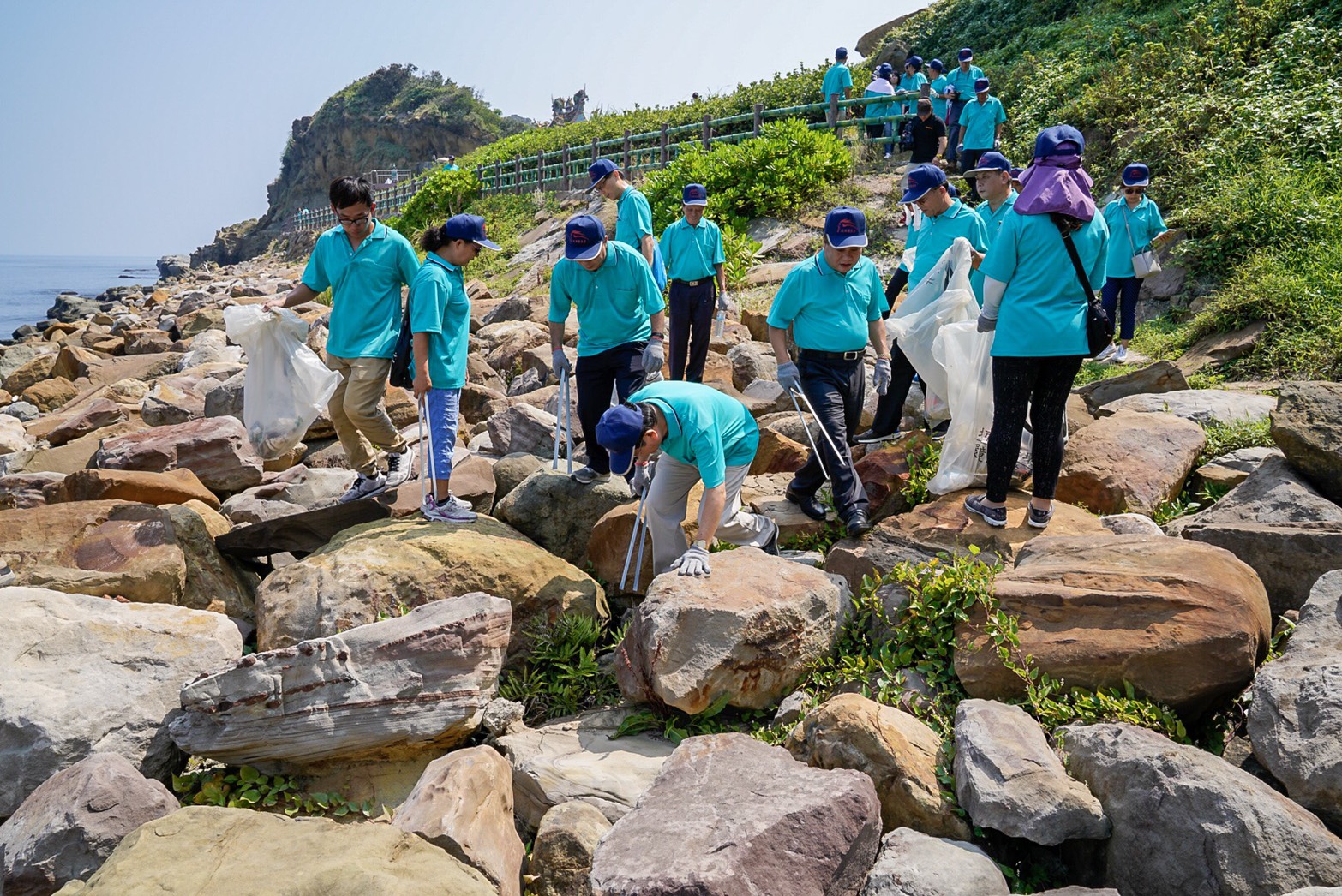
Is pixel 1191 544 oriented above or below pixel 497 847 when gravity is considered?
above

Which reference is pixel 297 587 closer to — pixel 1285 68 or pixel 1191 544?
pixel 1191 544

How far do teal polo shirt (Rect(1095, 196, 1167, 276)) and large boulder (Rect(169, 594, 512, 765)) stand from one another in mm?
7211

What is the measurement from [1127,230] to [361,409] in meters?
6.98

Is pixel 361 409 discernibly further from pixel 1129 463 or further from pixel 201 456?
pixel 1129 463

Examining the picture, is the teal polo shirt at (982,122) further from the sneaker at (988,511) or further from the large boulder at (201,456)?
the large boulder at (201,456)

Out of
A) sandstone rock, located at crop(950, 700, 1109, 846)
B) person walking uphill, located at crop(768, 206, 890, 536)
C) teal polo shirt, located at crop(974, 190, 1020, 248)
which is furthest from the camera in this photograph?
teal polo shirt, located at crop(974, 190, 1020, 248)

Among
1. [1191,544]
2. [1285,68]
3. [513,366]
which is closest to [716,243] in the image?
[513,366]

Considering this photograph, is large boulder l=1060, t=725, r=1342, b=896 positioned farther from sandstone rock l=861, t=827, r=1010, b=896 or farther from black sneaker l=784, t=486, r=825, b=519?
black sneaker l=784, t=486, r=825, b=519

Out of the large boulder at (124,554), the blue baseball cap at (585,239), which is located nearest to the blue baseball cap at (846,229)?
the blue baseball cap at (585,239)

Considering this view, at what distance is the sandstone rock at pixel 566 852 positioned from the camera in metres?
3.38

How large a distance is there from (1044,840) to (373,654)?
102 inches

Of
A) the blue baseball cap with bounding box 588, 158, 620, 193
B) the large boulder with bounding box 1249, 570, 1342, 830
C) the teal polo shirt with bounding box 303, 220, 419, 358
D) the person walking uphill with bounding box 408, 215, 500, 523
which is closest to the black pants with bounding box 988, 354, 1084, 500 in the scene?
the large boulder with bounding box 1249, 570, 1342, 830

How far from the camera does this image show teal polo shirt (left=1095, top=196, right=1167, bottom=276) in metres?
8.79

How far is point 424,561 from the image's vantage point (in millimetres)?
4758
